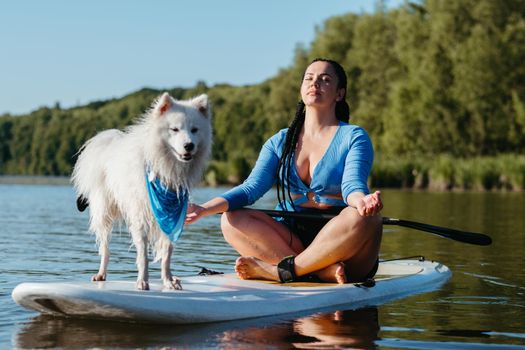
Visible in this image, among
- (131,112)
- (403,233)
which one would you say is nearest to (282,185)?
(403,233)

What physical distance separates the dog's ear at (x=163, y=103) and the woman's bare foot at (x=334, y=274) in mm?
1786

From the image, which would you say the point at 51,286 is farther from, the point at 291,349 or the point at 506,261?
the point at 506,261

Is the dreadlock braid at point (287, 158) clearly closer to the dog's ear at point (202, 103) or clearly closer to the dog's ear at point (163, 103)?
the dog's ear at point (202, 103)

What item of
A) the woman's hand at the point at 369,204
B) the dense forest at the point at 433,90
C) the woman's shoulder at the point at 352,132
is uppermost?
the dense forest at the point at 433,90

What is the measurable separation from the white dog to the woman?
20.5 inches

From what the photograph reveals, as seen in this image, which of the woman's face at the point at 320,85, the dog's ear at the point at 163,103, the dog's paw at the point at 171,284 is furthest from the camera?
the woman's face at the point at 320,85

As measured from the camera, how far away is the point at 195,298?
190 inches

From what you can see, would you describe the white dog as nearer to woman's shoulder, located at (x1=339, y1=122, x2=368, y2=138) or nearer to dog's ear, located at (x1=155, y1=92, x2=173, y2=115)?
dog's ear, located at (x1=155, y1=92, x2=173, y2=115)

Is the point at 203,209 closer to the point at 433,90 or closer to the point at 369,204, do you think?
the point at 369,204

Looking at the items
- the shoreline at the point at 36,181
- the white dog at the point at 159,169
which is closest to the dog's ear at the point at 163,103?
the white dog at the point at 159,169

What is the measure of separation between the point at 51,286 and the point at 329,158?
2113mm

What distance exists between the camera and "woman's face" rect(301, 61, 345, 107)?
5.74m

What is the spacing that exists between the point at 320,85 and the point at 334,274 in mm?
1336

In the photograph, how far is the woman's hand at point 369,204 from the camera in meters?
5.04
